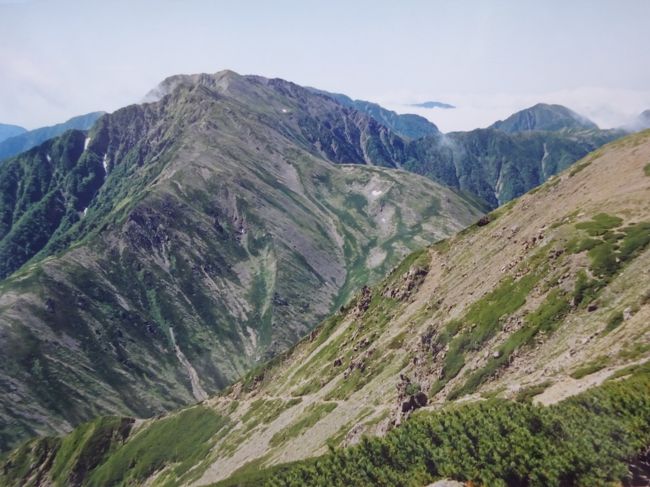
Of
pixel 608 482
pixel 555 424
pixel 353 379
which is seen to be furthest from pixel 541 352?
pixel 353 379

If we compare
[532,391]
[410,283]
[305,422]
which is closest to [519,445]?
[532,391]

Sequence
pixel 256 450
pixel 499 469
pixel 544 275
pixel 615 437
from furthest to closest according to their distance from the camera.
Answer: pixel 256 450 < pixel 544 275 < pixel 499 469 < pixel 615 437

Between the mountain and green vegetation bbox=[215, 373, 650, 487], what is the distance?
0.21 m

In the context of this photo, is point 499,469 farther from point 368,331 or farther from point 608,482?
point 368,331

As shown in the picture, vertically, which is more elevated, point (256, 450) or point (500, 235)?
point (500, 235)

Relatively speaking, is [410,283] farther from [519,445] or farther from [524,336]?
[519,445]

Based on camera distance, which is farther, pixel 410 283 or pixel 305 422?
pixel 410 283

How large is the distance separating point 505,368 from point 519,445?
47.1 meters

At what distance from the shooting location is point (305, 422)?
162500 mm

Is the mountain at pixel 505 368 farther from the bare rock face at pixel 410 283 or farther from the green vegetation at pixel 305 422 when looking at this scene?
the green vegetation at pixel 305 422

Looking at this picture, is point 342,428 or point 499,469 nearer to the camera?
point 499,469

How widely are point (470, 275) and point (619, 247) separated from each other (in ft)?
170

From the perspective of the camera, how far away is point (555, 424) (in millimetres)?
62344

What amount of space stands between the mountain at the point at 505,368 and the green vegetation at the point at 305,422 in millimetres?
758
